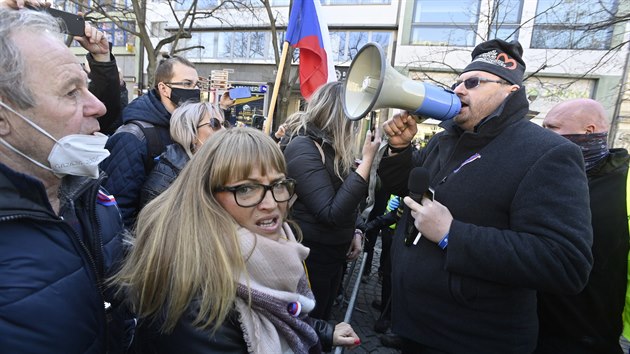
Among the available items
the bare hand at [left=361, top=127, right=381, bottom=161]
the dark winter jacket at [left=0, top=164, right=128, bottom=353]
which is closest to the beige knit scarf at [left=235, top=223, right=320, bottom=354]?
the dark winter jacket at [left=0, top=164, right=128, bottom=353]

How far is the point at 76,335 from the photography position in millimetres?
1030

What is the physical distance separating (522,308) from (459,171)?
2.36 feet

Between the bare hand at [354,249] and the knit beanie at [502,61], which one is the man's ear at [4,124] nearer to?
the knit beanie at [502,61]

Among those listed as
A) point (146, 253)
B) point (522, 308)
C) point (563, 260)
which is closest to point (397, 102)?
point (563, 260)

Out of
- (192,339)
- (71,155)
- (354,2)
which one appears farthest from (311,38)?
(354,2)

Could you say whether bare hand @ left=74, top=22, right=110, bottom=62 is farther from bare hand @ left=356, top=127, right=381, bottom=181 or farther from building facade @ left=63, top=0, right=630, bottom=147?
building facade @ left=63, top=0, right=630, bottom=147

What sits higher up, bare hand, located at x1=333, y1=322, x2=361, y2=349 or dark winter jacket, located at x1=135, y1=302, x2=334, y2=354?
dark winter jacket, located at x1=135, y1=302, x2=334, y2=354

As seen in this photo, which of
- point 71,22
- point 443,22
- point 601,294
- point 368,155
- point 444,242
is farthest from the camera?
point 443,22

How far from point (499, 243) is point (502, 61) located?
0.92 metres

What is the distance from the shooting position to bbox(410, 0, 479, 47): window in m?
14.4

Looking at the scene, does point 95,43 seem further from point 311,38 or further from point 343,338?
point 311,38

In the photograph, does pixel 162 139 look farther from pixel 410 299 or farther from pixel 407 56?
pixel 407 56

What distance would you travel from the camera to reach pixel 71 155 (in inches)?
45.3

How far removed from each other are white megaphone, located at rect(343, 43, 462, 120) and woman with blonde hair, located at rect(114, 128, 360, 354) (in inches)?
21.9
